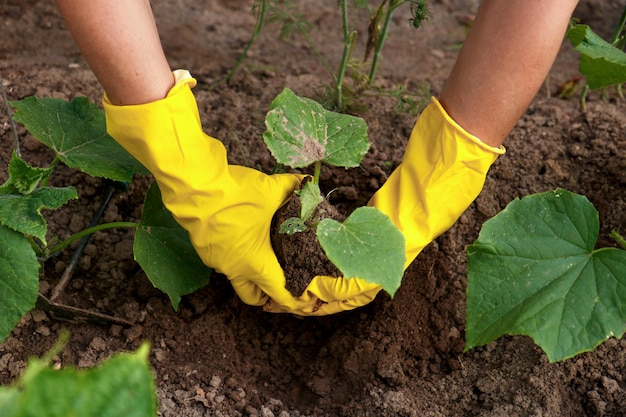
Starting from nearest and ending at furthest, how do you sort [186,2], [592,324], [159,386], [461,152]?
[592,324] < [461,152] < [159,386] < [186,2]

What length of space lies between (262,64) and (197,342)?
1.20m

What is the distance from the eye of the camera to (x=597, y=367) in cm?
166

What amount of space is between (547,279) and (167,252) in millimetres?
895

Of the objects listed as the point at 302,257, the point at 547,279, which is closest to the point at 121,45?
the point at 302,257

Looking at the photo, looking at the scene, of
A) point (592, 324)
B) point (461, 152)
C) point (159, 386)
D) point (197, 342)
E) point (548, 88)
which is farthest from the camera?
point (548, 88)

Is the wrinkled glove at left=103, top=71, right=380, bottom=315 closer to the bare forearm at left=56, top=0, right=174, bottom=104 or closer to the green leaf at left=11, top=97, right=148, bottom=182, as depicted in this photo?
the bare forearm at left=56, top=0, right=174, bottom=104

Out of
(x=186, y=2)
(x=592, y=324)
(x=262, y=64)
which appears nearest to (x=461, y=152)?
(x=592, y=324)

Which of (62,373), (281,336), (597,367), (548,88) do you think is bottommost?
(281,336)

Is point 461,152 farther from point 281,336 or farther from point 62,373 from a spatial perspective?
point 62,373

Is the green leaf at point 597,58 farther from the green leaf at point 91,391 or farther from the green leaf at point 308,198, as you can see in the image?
the green leaf at point 91,391

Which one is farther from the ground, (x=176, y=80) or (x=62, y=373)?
(x=62, y=373)

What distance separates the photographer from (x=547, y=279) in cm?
147

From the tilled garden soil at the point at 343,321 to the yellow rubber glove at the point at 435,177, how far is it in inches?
10.4

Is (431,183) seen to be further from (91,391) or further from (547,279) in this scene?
(91,391)
